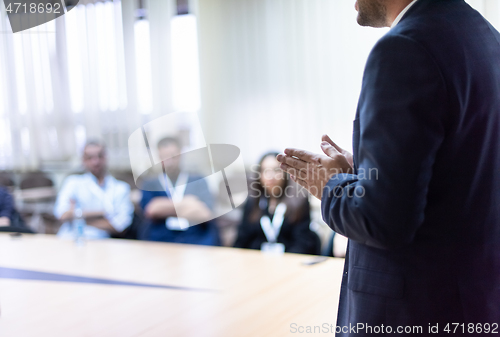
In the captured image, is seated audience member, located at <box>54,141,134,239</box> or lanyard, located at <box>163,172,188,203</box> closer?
lanyard, located at <box>163,172,188,203</box>

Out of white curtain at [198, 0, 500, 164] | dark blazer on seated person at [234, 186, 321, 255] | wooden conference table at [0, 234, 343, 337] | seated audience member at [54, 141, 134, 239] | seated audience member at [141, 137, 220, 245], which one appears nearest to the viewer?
wooden conference table at [0, 234, 343, 337]

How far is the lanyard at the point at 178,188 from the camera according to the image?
2.59 meters

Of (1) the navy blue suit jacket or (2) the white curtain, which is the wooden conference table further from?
(2) the white curtain

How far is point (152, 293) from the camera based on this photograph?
5.75 ft

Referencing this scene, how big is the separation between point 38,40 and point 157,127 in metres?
1.97

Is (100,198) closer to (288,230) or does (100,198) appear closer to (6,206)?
(6,206)

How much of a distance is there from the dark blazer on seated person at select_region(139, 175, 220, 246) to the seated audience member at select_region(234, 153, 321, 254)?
0.19 m

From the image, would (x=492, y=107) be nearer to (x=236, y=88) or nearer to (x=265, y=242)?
(x=265, y=242)

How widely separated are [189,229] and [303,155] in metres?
2.12

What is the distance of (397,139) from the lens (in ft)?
2.25

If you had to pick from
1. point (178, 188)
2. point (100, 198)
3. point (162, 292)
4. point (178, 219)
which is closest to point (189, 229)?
point (178, 219)

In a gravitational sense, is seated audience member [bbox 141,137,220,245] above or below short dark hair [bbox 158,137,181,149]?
below

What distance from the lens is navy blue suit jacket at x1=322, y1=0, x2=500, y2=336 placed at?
0.70 meters

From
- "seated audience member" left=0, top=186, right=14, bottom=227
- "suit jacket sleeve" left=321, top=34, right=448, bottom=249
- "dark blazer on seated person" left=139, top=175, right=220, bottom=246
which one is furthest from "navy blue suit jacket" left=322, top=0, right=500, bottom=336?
"seated audience member" left=0, top=186, right=14, bottom=227
